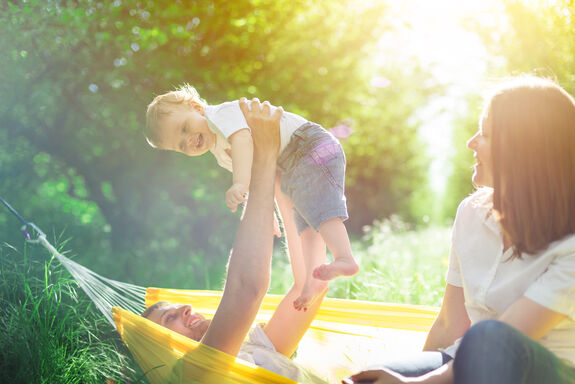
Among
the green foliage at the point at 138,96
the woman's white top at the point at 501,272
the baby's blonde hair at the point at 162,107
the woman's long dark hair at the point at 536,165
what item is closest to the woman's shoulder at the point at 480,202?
the woman's white top at the point at 501,272

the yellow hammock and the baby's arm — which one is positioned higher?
the baby's arm

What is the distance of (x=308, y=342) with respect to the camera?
2.16m

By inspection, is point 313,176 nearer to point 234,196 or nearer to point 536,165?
point 234,196

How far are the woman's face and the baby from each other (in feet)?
1.49

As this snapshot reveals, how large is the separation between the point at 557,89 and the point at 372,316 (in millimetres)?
1405

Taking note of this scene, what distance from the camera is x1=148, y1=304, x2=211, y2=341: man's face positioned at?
1914mm

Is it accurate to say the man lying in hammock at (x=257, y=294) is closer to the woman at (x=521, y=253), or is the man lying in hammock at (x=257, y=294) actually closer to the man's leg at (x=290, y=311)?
the man's leg at (x=290, y=311)

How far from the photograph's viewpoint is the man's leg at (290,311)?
1.89m

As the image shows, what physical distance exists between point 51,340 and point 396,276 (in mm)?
2356

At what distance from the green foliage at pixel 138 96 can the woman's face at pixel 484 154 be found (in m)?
3.19

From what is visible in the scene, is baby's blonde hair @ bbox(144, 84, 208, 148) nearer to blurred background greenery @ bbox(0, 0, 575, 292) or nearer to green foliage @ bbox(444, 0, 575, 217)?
green foliage @ bbox(444, 0, 575, 217)

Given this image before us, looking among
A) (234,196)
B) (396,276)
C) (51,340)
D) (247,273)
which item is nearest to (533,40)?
(396,276)

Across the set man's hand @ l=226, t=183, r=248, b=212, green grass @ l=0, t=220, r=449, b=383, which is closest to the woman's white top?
man's hand @ l=226, t=183, r=248, b=212

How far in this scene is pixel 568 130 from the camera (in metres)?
1.17
